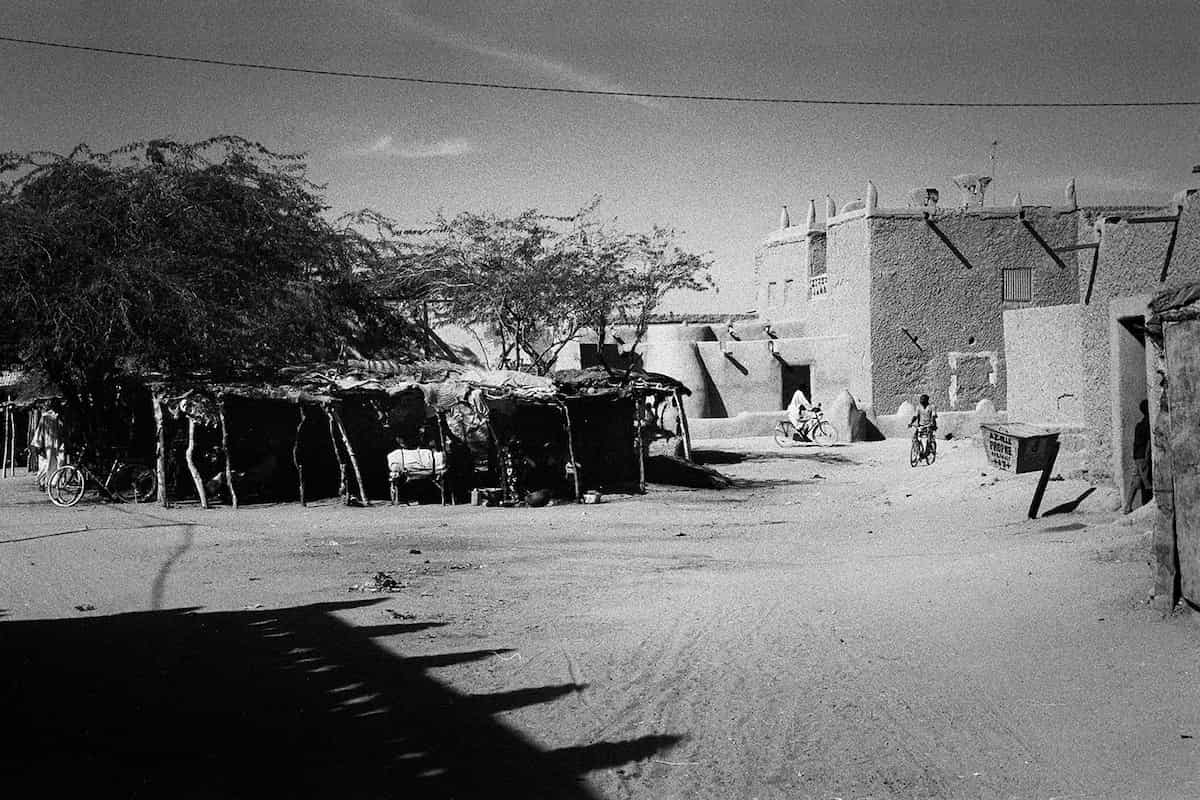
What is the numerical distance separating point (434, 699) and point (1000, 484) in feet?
35.1

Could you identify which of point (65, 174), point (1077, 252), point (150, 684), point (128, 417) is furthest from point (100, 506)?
point (1077, 252)

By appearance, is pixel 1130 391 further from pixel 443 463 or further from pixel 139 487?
pixel 139 487

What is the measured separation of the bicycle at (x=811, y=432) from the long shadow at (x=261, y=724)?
23.7 meters

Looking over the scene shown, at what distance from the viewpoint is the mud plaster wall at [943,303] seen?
36.5 metres

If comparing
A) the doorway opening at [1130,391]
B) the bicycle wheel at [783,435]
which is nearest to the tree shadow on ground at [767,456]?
the bicycle wheel at [783,435]

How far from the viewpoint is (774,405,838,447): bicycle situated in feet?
98.2

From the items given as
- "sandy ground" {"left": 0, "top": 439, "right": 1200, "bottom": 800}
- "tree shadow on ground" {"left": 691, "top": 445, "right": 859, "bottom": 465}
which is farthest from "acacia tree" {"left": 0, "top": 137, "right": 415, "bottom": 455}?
"tree shadow on ground" {"left": 691, "top": 445, "right": 859, "bottom": 465}

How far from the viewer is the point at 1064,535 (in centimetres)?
968

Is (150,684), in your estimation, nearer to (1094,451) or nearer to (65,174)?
(1094,451)

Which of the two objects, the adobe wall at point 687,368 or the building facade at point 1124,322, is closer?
the building facade at point 1124,322

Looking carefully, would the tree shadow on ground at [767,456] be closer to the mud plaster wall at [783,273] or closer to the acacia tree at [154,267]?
the acacia tree at [154,267]

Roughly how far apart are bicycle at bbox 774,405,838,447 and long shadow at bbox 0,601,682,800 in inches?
933

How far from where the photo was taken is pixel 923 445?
22500 millimetres

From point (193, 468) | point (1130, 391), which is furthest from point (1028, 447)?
point (193, 468)
